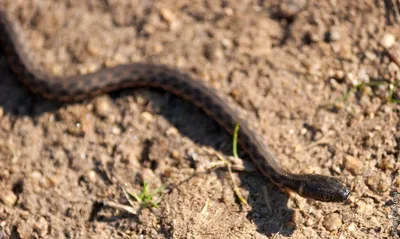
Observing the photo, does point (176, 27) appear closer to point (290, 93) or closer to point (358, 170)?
point (290, 93)

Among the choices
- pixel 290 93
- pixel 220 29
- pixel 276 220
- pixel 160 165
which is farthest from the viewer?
pixel 220 29

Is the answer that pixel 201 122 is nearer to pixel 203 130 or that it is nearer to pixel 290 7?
pixel 203 130

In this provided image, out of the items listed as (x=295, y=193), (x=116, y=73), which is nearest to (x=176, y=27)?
(x=116, y=73)

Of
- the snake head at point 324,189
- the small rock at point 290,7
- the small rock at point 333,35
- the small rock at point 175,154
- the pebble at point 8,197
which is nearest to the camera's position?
the snake head at point 324,189

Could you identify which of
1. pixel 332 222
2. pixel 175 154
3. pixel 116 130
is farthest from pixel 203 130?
pixel 332 222

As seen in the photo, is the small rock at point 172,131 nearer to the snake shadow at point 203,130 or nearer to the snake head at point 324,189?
the snake shadow at point 203,130

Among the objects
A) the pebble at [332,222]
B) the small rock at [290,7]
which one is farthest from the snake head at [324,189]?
the small rock at [290,7]

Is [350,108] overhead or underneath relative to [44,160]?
overhead

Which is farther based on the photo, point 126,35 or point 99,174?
point 126,35
